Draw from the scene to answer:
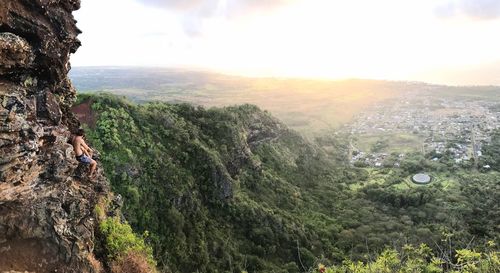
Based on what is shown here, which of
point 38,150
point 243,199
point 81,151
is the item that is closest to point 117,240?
point 81,151

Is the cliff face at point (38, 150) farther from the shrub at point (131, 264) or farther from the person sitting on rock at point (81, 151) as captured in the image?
the shrub at point (131, 264)

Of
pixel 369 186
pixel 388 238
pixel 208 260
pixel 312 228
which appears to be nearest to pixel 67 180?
pixel 208 260

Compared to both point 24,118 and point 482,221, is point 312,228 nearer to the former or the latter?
point 482,221

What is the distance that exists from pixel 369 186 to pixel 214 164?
178 ft

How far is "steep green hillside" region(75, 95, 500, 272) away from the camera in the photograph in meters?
61.9

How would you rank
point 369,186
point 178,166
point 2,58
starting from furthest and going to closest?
point 369,186 → point 178,166 → point 2,58

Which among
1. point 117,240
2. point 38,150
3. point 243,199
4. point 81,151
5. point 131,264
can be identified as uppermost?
point 38,150

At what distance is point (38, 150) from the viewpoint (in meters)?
22.3

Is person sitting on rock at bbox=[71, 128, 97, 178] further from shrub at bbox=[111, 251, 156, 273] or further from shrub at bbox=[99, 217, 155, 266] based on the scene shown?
shrub at bbox=[111, 251, 156, 273]

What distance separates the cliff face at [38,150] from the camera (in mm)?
20469

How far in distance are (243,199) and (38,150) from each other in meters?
56.9

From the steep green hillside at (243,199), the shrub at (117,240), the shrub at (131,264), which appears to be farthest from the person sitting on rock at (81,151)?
the steep green hillside at (243,199)

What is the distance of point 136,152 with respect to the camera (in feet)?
215

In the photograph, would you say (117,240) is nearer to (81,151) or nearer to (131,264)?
(131,264)
